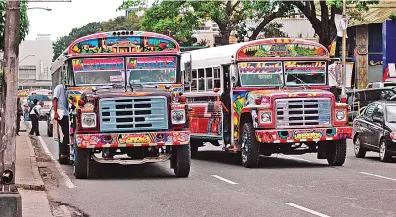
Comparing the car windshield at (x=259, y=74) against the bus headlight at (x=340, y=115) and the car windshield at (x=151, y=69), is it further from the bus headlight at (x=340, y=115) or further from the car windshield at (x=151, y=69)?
the car windshield at (x=151, y=69)

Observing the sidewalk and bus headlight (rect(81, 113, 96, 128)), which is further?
bus headlight (rect(81, 113, 96, 128))

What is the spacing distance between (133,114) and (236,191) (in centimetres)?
295

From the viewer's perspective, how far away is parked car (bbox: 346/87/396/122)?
3991 cm

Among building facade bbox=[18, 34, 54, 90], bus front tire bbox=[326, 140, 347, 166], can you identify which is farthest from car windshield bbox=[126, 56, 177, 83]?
building facade bbox=[18, 34, 54, 90]

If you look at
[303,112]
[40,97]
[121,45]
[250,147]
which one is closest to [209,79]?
[250,147]

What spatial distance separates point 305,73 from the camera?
69.4ft

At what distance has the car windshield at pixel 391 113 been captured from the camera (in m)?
22.9

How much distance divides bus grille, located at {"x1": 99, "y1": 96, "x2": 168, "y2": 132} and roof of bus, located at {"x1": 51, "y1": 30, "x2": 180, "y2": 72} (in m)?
1.69

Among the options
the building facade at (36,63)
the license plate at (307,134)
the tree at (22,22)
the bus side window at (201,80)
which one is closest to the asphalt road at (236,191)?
the license plate at (307,134)

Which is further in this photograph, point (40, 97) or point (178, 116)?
point (40, 97)

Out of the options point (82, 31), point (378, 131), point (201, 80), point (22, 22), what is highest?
point (82, 31)

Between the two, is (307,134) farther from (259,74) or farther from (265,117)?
(259,74)

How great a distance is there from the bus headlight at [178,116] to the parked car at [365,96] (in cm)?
2347

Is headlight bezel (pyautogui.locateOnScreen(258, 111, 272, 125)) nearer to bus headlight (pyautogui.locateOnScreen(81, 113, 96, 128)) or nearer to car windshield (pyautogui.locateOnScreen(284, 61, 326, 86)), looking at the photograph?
car windshield (pyautogui.locateOnScreen(284, 61, 326, 86))
